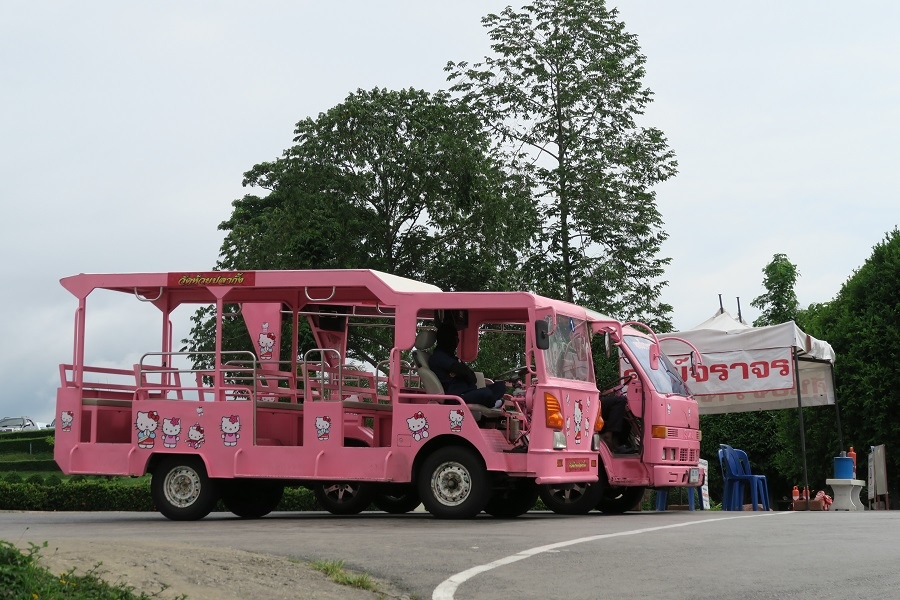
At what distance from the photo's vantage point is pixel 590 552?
11031mm

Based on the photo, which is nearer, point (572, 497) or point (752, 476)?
point (572, 497)

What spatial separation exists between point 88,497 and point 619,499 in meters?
12.9

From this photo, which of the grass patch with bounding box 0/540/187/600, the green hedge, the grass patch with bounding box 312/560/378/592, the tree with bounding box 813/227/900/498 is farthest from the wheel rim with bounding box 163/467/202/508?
the tree with bounding box 813/227/900/498

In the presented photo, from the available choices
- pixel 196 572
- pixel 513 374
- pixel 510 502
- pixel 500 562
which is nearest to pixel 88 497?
pixel 510 502

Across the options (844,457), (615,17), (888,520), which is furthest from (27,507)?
(615,17)

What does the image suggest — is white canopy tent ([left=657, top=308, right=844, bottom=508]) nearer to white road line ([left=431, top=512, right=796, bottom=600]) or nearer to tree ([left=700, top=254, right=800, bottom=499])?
tree ([left=700, top=254, right=800, bottom=499])

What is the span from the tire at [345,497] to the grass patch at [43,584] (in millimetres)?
11140

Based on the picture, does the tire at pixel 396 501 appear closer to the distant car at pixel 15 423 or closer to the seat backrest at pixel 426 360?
the seat backrest at pixel 426 360

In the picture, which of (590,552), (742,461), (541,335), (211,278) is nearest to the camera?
(590,552)

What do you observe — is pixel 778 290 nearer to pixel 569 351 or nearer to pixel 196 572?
pixel 569 351

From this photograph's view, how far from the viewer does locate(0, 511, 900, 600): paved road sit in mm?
8828

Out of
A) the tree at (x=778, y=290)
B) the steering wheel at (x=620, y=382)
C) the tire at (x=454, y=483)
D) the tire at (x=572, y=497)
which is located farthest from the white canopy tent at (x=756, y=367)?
the tree at (x=778, y=290)

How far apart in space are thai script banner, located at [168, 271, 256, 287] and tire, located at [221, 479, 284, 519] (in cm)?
264

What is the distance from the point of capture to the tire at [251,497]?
17.2m
